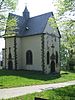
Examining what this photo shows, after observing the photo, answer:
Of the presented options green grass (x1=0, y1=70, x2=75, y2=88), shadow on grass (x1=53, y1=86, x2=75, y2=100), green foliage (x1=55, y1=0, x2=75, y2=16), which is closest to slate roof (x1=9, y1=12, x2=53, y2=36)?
green grass (x1=0, y1=70, x2=75, y2=88)

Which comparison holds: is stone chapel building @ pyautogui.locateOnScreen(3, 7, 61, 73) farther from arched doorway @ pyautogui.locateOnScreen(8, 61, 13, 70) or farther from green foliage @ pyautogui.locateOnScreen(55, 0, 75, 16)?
green foliage @ pyautogui.locateOnScreen(55, 0, 75, 16)

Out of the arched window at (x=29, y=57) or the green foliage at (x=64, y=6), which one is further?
the arched window at (x=29, y=57)

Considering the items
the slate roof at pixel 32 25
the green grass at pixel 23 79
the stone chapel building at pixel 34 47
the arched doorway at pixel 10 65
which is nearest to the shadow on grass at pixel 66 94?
the green grass at pixel 23 79

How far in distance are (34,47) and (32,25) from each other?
4.90 m

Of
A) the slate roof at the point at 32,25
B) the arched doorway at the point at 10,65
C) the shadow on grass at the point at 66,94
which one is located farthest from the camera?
the arched doorway at the point at 10,65

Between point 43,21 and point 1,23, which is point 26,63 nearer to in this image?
point 43,21

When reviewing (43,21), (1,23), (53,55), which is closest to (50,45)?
(53,55)

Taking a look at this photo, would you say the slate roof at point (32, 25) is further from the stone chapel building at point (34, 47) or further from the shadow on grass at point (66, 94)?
the shadow on grass at point (66, 94)

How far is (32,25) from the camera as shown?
42.7m

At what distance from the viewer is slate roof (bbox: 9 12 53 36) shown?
131 feet

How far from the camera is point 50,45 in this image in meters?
40.5

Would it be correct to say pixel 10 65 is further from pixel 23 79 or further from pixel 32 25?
pixel 23 79

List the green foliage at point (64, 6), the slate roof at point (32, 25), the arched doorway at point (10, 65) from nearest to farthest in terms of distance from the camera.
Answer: the green foliage at point (64, 6), the slate roof at point (32, 25), the arched doorway at point (10, 65)

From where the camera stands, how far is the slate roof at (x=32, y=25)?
4005 cm
